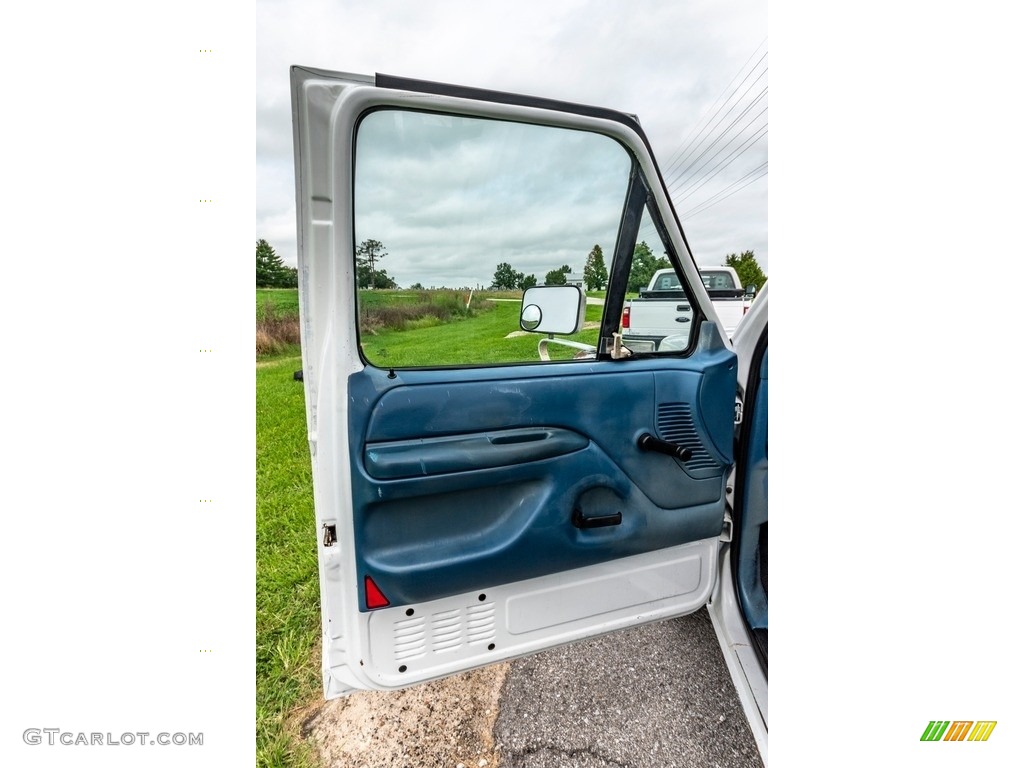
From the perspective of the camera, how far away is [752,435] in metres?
1.55

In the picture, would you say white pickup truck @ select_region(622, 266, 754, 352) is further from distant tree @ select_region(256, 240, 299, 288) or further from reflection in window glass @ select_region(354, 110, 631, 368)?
distant tree @ select_region(256, 240, 299, 288)

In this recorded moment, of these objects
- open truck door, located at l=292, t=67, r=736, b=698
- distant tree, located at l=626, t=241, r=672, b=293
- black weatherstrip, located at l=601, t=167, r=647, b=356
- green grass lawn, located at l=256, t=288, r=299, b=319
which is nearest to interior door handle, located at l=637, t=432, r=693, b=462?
open truck door, located at l=292, t=67, r=736, b=698

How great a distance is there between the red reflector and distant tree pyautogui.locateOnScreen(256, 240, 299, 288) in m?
0.71

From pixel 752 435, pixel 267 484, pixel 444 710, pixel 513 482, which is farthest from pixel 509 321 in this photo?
pixel 267 484

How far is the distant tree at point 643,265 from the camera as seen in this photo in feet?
4.69

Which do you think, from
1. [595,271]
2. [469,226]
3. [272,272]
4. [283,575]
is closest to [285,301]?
[272,272]

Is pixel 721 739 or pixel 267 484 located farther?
pixel 267 484

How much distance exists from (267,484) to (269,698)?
1773mm

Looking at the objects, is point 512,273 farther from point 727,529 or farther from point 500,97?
point 727,529
